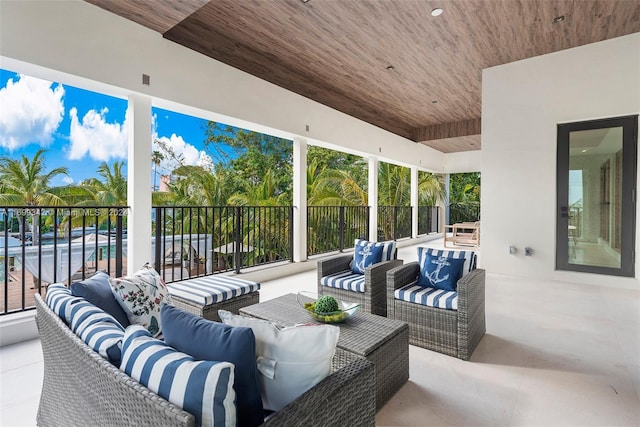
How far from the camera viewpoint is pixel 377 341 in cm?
189

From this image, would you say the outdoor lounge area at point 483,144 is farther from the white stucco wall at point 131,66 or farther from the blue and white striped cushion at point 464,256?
the blue and white striped cushion at point 464,256

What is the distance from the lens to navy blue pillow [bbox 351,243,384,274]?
3.48 meters

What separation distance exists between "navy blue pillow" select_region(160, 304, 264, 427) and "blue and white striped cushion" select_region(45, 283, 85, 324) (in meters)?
0.74

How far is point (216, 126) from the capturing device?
11859 millimetres

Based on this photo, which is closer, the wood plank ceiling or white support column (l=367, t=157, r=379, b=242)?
the wood plank ceiling

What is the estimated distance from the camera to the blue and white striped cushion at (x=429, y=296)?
8.25ft

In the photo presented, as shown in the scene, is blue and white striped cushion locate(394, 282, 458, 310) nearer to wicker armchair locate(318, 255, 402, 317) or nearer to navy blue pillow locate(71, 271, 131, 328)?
wicker armchair locate(318, 255, 402, 317)

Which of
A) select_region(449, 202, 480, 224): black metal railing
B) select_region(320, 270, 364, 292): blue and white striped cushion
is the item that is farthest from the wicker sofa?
select_region(449, 202, 480, 224): black metal railing

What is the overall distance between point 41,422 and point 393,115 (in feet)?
27.1

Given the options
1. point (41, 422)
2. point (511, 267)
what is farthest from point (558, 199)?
point (41, 422)

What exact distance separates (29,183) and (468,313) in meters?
10.5

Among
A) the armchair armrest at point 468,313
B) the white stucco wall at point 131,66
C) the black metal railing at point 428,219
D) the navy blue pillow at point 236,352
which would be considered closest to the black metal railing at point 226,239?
the white stucco wall at point 131,66

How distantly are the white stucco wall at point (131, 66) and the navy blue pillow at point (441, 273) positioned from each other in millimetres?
3371

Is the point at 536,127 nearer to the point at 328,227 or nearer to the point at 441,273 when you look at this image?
the point at 441,273
